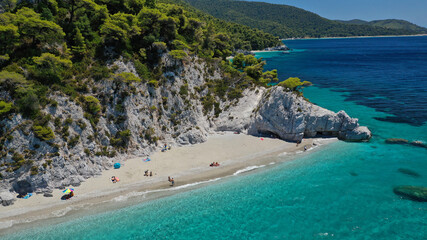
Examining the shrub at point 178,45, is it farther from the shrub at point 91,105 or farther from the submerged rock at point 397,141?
the submerged rock at point 397,141

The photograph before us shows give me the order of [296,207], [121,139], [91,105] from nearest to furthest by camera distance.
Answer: [296,207] → [91,105] → [121,139]

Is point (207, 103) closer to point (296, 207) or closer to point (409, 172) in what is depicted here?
point (296, 207)

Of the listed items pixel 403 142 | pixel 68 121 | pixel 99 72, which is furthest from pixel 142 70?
pixel 403 142

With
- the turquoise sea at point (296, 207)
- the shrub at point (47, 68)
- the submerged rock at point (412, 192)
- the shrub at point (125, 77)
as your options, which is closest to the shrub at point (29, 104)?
the shrub at point (47, 68)

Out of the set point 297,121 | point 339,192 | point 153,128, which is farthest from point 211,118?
point 339,192

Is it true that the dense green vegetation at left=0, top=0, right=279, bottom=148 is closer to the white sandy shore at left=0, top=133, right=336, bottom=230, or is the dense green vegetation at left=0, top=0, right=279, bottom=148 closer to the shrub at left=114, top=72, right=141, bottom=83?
the shrub at left=114, top=72, right=141, bottom=83
